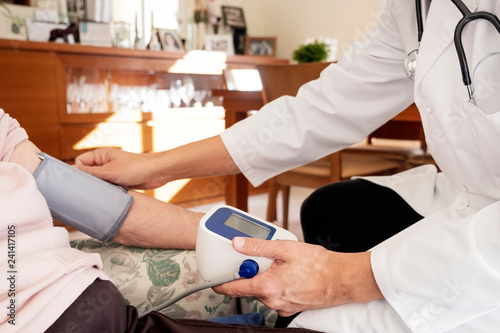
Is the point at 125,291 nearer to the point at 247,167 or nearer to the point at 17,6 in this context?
the point at 247,167

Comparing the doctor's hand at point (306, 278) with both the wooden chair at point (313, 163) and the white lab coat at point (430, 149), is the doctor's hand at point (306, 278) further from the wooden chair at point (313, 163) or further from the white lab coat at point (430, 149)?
the wooden chair at point (313, 163)

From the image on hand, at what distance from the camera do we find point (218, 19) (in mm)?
3623

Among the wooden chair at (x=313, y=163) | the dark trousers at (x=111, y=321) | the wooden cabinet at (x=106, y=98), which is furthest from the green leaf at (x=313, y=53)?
the dark trousers at (x=111, y=321)

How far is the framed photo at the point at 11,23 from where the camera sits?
8.13 ft

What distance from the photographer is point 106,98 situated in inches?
113

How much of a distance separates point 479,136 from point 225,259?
0.41 metres

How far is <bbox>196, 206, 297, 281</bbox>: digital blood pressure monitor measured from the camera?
2.28 feet

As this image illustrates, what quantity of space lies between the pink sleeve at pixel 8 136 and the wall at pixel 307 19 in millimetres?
2873

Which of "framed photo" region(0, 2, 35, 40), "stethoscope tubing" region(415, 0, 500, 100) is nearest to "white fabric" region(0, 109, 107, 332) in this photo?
"stethoscope tubing" region(415, 0, 500, 100)

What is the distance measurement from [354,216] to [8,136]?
2.39ft

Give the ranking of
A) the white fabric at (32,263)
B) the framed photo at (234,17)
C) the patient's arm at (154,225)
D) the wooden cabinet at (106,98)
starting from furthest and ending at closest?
1. the framed photo at (234,17)
2. the wooden cabinet at (106,98)
3. the patient's arm at (154,225)
4. the white fabric at (32,263)

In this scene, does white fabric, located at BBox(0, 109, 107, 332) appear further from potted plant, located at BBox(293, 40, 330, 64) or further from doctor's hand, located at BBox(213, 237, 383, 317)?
potted plant, located at BBox(293, 40, 330, 64)

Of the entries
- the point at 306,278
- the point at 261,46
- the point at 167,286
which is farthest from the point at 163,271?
the point at 261,46

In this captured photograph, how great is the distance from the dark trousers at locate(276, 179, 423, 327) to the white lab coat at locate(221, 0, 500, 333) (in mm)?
29
